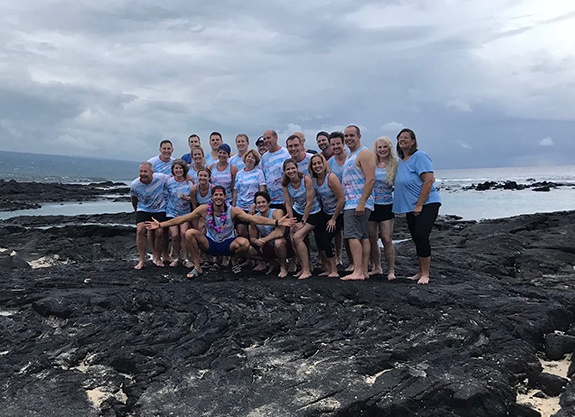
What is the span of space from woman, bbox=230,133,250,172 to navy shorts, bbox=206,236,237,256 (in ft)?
5.73

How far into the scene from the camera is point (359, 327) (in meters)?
6.55

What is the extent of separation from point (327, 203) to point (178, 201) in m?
3.24

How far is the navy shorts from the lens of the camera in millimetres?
9125

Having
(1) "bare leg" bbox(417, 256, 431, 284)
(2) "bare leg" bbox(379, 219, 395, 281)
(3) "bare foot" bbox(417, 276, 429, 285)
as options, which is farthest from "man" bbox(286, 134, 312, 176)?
(3) "bare foot" bbox(417, 276, 429, 285)

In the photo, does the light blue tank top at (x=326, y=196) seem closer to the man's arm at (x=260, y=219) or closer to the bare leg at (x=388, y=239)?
the man's arm at (x=260, y=219)

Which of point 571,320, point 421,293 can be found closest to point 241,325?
point 421,293

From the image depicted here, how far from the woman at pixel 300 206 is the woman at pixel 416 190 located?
1.43m

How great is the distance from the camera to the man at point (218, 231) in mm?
8898

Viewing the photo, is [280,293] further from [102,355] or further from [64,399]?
[64,399]

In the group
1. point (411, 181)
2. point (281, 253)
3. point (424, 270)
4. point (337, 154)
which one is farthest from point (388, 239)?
point (281, 253)

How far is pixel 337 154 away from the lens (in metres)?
8.77

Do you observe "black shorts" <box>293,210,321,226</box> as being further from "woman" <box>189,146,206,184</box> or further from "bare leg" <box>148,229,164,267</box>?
"bare leg" <box>148,229,164,267</box>

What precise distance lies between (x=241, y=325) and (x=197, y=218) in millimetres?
3299

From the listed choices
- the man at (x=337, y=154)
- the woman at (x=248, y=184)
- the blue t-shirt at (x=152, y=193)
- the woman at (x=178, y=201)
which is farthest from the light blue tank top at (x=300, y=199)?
the blue t-shirt at (x=152, y=193)
